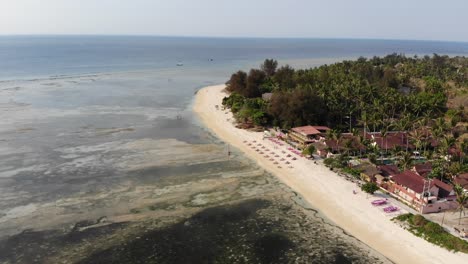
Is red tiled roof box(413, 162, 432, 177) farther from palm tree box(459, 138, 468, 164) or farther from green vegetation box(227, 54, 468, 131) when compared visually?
green vegetation box(227, 54, 468, 131)

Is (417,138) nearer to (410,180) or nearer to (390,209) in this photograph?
(410,180)

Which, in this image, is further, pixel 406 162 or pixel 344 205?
pixel 406 162

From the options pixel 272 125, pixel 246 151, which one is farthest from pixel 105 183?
pixel 272 125

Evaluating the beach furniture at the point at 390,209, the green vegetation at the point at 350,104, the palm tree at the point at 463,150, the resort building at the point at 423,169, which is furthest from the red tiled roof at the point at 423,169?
the green vegetation at the point at 350,104

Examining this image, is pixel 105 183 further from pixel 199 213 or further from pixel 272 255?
pixel 272 255

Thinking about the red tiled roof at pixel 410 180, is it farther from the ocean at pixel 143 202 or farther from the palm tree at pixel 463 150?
the palm tree at pixel 463 150

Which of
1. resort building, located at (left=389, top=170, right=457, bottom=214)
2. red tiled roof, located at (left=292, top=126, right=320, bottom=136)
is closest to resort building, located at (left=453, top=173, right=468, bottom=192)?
resort building, located at (left=389, top=170, right=457, bottom=214)

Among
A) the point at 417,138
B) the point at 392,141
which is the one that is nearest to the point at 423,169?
the point at 417,138
